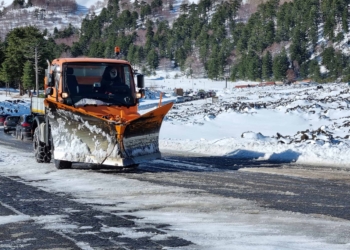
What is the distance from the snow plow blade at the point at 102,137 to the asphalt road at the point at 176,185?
489 mm

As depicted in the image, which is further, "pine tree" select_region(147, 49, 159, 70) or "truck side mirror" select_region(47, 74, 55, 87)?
"pine tree" select_region(147, 49, 159, 70)

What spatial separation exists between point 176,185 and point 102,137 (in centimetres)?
240

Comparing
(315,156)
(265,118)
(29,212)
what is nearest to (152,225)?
(29,212)

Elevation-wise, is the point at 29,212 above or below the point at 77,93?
below

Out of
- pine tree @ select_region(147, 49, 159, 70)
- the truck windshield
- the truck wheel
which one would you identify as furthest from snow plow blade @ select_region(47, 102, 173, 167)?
pine tree @ select_region(147, 49, 159, 70)

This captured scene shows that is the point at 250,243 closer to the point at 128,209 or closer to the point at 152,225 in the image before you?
the point at 152,225

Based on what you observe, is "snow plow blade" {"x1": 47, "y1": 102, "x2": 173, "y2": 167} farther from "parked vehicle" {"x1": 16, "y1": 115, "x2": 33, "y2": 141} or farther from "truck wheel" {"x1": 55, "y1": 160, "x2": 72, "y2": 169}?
"parked vehicle" {"x1": 16, "y1": 115, "x2": 33, "y2": 141}

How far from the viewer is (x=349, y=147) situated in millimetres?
16750

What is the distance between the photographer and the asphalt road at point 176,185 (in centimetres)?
685

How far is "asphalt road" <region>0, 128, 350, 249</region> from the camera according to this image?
685 cm

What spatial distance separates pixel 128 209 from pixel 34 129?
8.49 m

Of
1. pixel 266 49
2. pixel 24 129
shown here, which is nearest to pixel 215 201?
pixel 24 129

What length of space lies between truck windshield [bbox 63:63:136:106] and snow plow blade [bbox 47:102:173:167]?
775 millimetres

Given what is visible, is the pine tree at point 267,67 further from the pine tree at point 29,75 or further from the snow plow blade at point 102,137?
the snow plow blade at point 102,137
